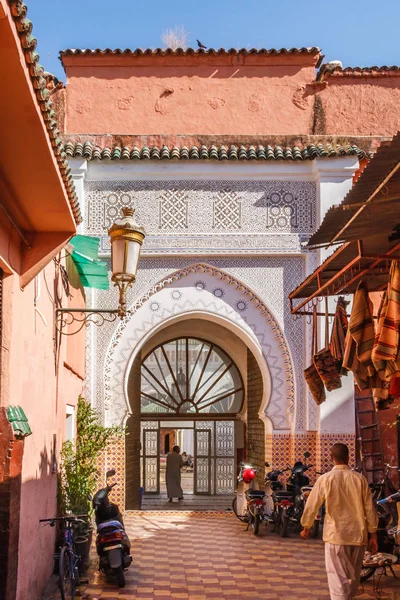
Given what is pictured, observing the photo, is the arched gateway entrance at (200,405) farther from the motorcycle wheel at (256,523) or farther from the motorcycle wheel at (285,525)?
the motorcycle wheel at (285,525)

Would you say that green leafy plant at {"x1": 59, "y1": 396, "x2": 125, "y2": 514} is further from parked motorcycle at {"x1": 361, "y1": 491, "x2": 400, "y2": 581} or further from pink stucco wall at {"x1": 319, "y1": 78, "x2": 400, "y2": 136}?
pink stucco wall at {"x1": 319, "y1": 78, "x2": 400, "y2": 136}

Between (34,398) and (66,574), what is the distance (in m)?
1.63

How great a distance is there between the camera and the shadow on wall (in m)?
5.21

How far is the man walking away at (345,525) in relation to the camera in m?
5.45

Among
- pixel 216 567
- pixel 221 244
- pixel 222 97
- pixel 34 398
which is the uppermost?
pixel 222 97

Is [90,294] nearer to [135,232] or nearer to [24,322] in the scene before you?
[135,232]

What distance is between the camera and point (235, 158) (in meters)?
11.8

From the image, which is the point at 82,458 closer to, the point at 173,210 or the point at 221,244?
the point at 221,244

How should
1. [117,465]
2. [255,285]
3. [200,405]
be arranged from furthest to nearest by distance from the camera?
[200,405] → [255,285] → [117,465]

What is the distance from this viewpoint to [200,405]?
15133mm

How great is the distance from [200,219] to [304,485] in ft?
13.4

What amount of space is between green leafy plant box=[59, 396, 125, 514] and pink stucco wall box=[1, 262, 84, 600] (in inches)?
17.6

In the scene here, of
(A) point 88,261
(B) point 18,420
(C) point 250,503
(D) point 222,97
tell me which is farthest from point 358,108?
(B) point 18,420

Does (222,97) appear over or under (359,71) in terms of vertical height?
under
